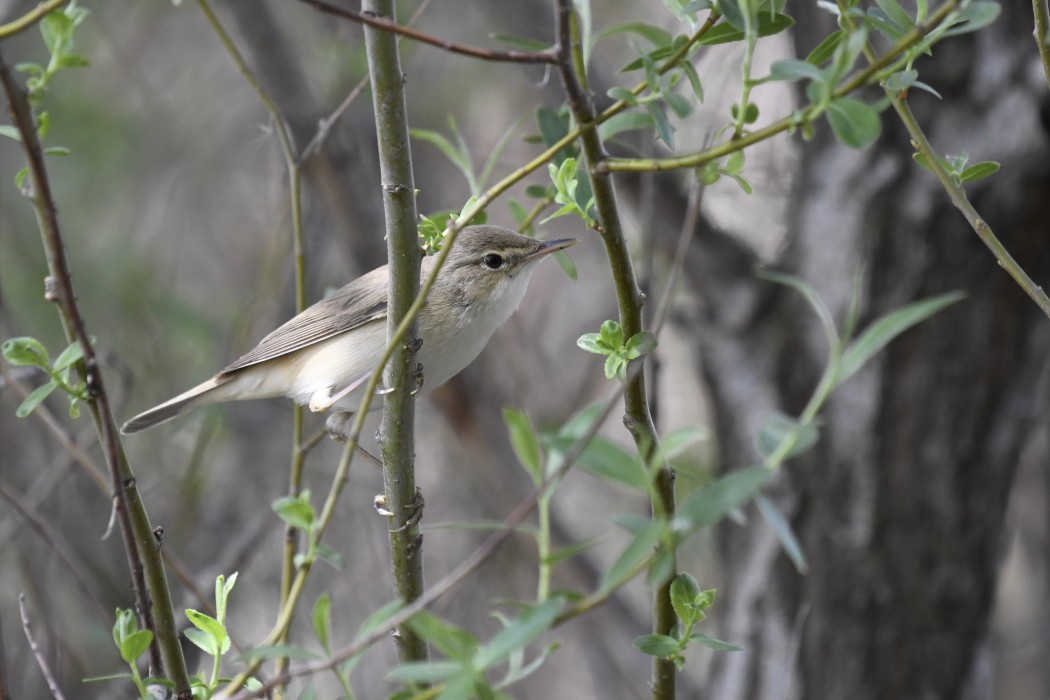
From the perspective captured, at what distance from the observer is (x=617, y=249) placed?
1504 mm

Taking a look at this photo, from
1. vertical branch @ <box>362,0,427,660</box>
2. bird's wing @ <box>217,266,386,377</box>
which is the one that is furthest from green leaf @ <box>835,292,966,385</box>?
bird's wing @ <box>217,266,386,377</box>

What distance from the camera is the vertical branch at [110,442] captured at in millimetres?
1370

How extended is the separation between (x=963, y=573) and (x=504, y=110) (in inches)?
185

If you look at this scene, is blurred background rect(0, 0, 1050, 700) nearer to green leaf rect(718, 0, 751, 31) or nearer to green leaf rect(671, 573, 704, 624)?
green leaf rect(671, 573, 704, 624)

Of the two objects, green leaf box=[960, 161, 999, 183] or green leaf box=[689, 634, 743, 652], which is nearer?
green leaf box=[689, 634, 743, 652]

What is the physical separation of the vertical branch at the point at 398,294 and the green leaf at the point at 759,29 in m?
0.49

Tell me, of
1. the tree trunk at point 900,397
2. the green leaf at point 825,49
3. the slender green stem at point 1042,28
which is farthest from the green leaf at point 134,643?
the tree trunk at point 900,397

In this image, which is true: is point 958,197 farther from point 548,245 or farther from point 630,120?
point 548,245

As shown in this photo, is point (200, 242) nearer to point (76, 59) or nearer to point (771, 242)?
point (771, 242)

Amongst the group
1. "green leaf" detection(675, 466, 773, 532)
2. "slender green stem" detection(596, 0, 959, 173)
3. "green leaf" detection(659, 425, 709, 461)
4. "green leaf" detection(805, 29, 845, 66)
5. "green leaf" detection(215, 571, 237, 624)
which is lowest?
"green leaf" detection(215, 571, 237, 624)

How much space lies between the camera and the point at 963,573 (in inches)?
152

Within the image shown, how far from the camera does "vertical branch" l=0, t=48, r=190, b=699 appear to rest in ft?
4.50

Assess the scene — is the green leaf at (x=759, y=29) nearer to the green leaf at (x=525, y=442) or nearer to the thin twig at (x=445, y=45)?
the thin twig at (x=445, y=45)

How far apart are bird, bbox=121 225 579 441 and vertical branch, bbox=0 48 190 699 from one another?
4.39 ft
